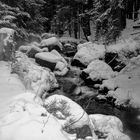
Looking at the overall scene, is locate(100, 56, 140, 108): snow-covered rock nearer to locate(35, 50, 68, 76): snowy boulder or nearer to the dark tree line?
the dark tree line

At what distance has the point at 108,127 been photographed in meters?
6.37

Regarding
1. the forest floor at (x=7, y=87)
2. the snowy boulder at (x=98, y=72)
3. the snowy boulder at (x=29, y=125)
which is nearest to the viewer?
the snowy boulder at (x=29, y=125)

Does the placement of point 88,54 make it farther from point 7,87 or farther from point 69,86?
point 7,87

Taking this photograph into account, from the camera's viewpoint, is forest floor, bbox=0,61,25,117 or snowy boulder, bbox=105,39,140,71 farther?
snowy boulder, bbox=105,39,140,71

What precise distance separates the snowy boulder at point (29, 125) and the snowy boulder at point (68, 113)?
38 centimetres

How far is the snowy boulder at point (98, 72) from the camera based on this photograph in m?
13.6

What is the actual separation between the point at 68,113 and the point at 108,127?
5.23ft

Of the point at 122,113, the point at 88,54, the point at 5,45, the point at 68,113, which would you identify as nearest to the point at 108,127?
the point at 68,113

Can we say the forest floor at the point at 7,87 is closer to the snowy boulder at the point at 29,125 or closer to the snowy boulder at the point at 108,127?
the snowy boulder at the point at 29,125

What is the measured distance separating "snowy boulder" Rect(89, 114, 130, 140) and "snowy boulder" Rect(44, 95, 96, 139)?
0.82m

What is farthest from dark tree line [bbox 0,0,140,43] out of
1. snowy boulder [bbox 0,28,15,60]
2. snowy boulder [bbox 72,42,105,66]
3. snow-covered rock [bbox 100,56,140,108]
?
snow-covered rock [bbox 100,56,140,108]

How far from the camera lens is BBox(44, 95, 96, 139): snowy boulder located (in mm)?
4895

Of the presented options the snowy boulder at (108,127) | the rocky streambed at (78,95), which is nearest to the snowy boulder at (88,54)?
the rocky streambed at (78,95)

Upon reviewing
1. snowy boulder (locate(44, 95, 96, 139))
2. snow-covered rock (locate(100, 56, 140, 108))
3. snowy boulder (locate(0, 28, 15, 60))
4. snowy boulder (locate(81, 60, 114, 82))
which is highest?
snowy boulder (locate(0, 28, 15, 60))
